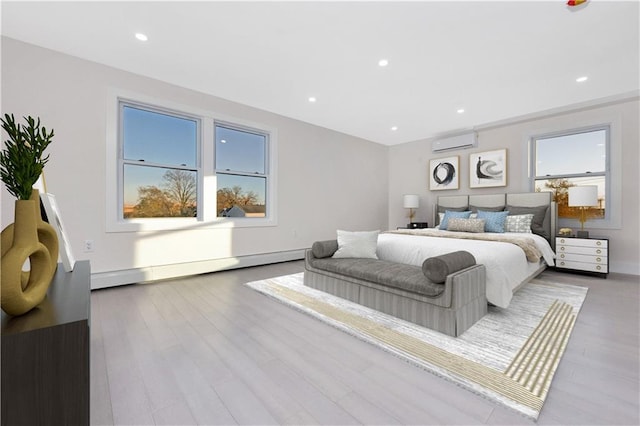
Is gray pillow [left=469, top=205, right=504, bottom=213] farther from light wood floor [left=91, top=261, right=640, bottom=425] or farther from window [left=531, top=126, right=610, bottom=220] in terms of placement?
light wood floor [left=91, top=261, right=640, bottom=425]

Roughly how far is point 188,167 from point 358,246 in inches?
105

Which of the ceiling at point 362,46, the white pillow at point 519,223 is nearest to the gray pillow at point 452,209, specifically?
the white pillow at point 519,223

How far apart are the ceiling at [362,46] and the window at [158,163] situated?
1.80ft

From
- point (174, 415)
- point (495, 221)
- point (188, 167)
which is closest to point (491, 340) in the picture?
point (174, 415)

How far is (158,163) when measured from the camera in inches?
144

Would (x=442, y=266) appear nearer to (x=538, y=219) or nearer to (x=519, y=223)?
(x=519, y=223)

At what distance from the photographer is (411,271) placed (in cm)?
242

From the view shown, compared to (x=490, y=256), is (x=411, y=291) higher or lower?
lower

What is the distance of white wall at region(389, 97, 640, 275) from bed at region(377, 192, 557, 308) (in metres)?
0.45

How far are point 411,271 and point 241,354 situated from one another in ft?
5.06

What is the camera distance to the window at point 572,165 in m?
4.10

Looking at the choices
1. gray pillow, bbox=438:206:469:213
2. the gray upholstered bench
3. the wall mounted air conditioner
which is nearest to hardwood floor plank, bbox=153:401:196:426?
the gray upholstered bench

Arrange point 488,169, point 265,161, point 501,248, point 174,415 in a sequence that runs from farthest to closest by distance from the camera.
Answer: point 488,169 < point 265,161 < point 501,248 < point 174,415

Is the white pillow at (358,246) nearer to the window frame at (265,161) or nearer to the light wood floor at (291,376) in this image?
the light wood floor at (291,376)
